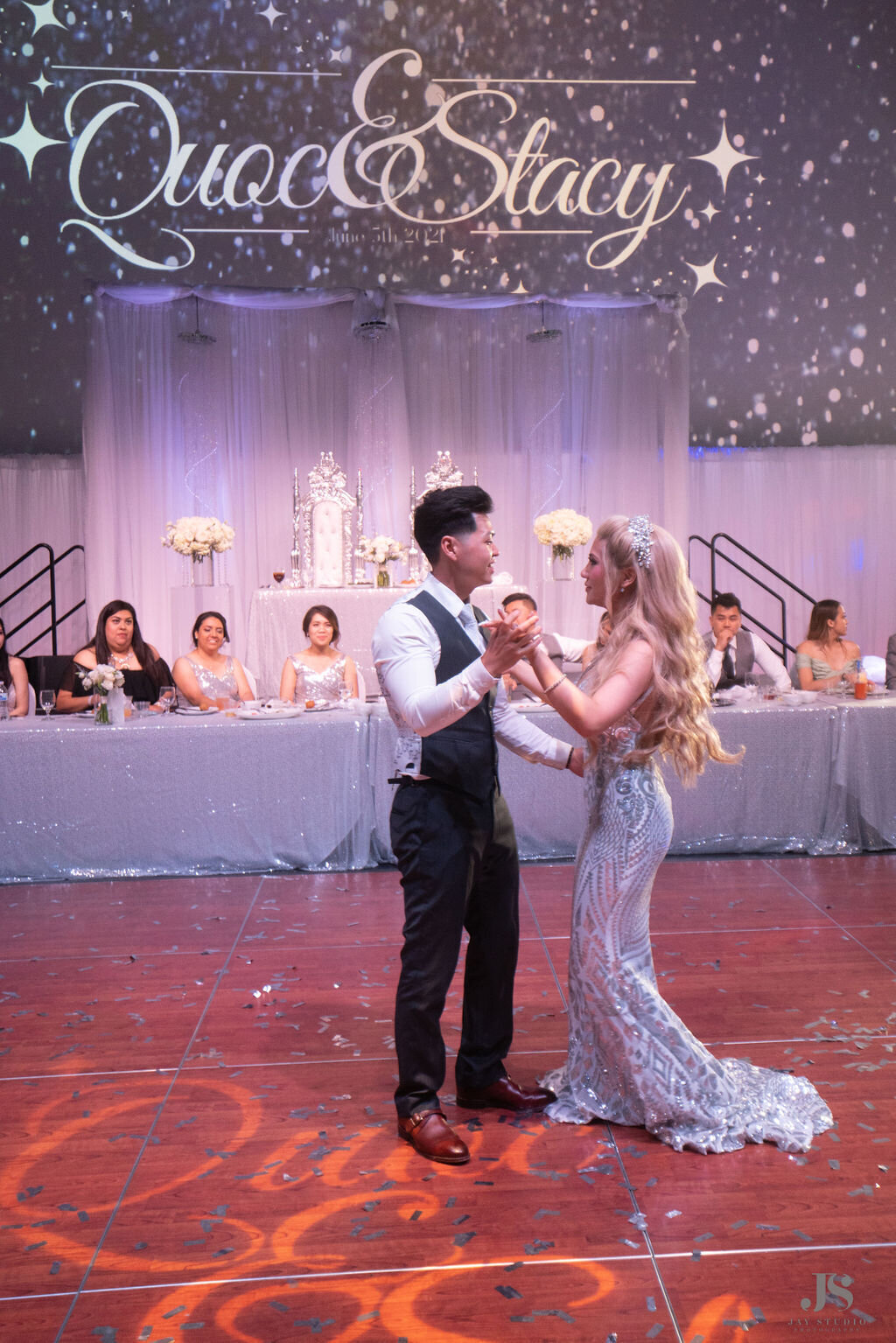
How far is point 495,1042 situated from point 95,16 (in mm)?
8282

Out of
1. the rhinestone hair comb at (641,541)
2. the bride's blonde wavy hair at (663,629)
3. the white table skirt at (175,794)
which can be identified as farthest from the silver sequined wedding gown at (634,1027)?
the white table skirt at (175,794)

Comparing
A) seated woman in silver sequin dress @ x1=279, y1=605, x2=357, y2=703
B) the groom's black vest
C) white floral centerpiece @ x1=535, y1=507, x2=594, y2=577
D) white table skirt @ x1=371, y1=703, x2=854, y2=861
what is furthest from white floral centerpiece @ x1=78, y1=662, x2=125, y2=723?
white floral centerpiece @ x1=535, y1=507, x2=594, y2=577

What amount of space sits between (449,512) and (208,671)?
378cm

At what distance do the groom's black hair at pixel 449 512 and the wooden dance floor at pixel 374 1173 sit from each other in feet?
4.75

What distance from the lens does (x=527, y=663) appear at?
2.97 m

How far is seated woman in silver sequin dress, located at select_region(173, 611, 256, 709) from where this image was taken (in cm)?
594

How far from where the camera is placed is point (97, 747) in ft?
16.3

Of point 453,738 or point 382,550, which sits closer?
point 453,738

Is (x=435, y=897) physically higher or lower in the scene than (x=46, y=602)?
lower

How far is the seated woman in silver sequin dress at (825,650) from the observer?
6.41m

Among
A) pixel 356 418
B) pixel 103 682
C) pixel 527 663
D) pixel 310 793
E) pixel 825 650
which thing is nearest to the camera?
pixel 527 663

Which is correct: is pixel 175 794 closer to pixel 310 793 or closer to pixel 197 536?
pixel 310 793

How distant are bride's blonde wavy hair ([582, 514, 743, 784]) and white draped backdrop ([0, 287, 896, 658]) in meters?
6.86

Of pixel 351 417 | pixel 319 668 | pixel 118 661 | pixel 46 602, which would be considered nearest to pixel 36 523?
pixel 46 602
